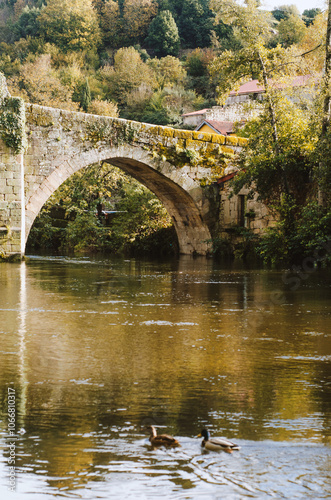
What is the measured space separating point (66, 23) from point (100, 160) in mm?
57806

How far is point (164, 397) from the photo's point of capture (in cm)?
427

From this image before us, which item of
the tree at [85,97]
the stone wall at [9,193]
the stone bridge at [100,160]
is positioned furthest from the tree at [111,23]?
the stone wall at [9,193]

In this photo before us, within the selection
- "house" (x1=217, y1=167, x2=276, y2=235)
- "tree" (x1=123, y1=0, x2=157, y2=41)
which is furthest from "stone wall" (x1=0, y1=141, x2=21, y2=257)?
"tree" (x1=123, y1=0, x2=157, y2=41)

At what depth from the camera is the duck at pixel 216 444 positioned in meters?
3.25

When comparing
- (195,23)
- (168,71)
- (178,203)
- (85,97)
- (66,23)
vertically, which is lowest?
(178,203)

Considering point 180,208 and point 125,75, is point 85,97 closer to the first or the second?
point 125,75

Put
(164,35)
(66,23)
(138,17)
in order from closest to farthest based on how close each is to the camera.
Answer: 1. (66,23)
2. (164,35)
3. (138,17)

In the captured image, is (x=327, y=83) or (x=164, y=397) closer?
(x=164, y=397)

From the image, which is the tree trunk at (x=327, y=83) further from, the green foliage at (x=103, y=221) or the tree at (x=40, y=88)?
the tree at (x=40, y=88)

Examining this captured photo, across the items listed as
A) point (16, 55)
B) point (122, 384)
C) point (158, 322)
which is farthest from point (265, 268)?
point (16, 55)

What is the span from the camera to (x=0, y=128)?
53.7ft

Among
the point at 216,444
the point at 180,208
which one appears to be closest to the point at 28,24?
the point at 180,208

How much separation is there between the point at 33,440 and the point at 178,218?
19461 millimetres

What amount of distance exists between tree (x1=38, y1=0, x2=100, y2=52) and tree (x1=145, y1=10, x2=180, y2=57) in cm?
726
